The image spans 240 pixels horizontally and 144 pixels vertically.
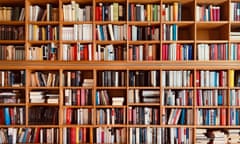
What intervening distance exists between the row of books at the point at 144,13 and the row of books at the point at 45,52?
3.51 ft

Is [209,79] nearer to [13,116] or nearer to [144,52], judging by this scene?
[144,52]

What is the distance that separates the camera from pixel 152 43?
332cm

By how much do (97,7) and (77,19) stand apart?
1.01 ft

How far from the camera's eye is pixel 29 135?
10.9ft

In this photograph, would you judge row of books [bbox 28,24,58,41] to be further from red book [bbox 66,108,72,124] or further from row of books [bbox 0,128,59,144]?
row of books [bbox 0,128,59,144]

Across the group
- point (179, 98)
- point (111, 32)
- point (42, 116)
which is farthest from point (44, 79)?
point (179, 98)

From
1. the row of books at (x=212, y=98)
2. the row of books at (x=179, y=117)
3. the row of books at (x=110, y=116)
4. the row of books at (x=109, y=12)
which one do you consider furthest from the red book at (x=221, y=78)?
the row of books at (x=109, y=12)

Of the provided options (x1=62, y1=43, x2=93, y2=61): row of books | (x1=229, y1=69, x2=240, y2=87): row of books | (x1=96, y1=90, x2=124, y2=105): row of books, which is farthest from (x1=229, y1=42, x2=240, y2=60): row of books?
(x1=62, y1=43, x2=93, y2=61): row of books

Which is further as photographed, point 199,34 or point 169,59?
point 199,34

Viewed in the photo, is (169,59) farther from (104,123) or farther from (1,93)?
(1,93)

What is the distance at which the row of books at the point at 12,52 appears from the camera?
332 centimetres

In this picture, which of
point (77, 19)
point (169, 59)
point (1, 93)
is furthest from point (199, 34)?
point (1, 93)

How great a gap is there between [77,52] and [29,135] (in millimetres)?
1259

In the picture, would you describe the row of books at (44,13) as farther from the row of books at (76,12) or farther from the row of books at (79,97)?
the row of books at (79,97)
